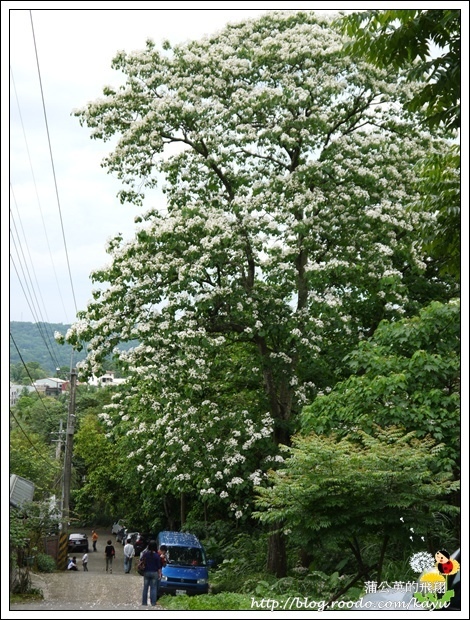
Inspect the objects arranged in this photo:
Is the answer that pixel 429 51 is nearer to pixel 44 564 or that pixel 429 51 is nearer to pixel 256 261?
pixel 256 261

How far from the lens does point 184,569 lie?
16.5m

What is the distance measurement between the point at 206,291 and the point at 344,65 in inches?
204

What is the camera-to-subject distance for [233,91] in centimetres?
1581

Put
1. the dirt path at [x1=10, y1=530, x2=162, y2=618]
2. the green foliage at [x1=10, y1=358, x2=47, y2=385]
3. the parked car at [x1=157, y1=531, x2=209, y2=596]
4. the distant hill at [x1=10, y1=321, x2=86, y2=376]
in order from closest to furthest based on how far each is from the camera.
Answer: the dirt path at [x1=10, y1=530, x2=162, y2=618] < the parked car at [x1=157, y1=531, x2=209, y2=596] < the green foliage at [x1=10, y1=358, x2=47, y2=385] < the distant hill at [x1=10, y1=321, x2=86, y2=376]

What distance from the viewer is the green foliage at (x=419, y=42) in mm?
8523

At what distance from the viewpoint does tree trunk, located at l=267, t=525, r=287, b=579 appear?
15688mm

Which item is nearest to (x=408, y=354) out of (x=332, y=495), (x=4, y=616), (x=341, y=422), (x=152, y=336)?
(x=341, y=422)

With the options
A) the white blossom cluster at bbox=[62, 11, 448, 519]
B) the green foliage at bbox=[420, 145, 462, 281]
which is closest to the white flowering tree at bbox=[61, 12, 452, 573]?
the white blossom cluster at bbox=[62, 11, 448, 519]

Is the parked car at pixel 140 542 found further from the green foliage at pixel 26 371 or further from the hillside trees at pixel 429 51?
the hillside trees at pixel 429 51

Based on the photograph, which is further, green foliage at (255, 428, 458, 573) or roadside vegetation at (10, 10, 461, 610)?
roadside vegetation at (10, 10, 461, 610)

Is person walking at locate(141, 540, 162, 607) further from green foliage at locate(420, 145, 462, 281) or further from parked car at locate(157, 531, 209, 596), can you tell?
green foliage at locate(420, 145, 462, 281)

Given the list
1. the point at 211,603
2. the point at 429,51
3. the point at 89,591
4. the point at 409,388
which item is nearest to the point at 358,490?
the point at 409,388

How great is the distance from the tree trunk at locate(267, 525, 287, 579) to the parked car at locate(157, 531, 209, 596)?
147cm

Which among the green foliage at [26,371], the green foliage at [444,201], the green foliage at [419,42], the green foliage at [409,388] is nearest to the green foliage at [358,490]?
the green foliage at [409,388]
